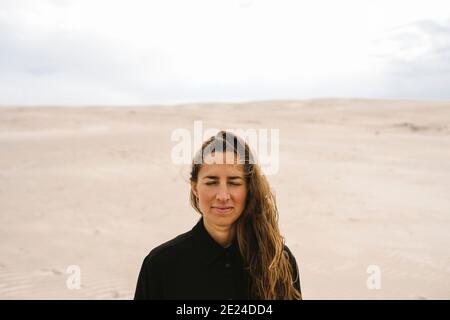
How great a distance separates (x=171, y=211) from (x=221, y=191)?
7.41 metres

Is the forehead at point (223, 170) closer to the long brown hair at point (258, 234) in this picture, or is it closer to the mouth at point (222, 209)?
the long brown hair at point (258, 234)

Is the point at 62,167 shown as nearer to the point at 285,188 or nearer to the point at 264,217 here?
the point at 285,188

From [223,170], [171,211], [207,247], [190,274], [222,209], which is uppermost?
[171,211]

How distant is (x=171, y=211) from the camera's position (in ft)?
30.2

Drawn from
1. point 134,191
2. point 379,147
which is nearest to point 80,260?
point 134,191

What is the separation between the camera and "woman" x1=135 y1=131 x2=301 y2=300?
6.25 feet

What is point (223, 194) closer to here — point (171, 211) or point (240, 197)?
point (240, 197)

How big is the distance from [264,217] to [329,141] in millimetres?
17435

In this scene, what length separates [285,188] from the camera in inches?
441

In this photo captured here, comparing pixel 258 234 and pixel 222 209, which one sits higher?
pixel 222 209

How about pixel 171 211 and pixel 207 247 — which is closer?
pixel 207 247

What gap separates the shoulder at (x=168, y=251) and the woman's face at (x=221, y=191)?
5.5 inches

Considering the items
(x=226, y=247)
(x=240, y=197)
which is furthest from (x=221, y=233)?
(x=240, y=197)

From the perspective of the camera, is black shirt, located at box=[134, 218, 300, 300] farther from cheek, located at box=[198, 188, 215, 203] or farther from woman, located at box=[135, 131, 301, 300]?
cheek, located at box=[198, 188, 215, 203]
